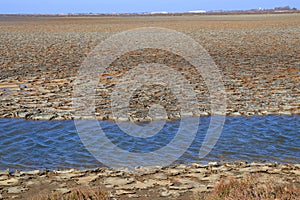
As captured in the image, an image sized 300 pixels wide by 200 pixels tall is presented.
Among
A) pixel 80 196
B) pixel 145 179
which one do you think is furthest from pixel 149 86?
pixel 80 196

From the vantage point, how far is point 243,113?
1225cm

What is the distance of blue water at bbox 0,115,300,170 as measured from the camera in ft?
28.6

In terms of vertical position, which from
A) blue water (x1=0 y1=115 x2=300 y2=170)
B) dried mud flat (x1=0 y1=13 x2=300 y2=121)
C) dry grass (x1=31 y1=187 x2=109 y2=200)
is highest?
dried mud flat (x1=0 y1=13 x2=300 y2=121)

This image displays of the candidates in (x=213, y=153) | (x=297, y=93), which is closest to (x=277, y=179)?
(x=213, y=153)

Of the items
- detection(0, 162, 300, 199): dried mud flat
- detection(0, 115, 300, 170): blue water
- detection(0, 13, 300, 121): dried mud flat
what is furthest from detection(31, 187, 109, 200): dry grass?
detection(0, 13, 300, 121): dried mud flat

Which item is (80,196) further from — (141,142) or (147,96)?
(147,96)

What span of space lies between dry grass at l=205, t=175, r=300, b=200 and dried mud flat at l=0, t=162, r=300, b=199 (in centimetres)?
48

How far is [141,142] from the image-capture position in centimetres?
996

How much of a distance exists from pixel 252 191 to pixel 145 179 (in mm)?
2151

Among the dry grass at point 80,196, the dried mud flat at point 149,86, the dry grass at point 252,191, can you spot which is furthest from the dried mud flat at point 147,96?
the dry grass at point 252,191

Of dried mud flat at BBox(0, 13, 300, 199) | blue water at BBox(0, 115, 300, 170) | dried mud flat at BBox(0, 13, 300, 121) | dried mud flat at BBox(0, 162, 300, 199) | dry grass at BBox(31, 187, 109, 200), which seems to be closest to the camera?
dry grass at BBox(31, 187, 109, 200)

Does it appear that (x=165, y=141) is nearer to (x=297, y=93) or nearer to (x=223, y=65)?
(x=297, y=93)

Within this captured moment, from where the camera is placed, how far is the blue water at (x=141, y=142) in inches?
343

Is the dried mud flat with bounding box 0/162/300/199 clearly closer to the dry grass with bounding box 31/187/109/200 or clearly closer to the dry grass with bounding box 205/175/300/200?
the dry grass with bounding box 31/187/109/200
